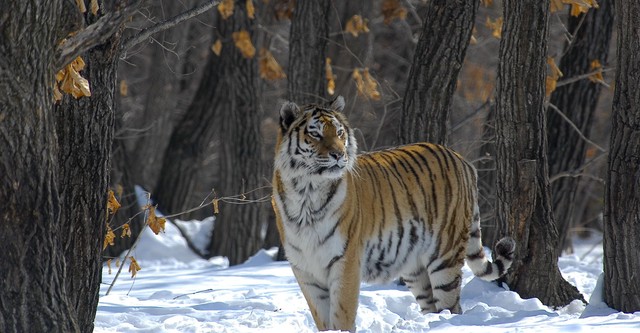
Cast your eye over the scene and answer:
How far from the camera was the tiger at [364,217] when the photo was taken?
6.52m

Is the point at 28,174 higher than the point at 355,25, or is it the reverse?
the point at 355,25

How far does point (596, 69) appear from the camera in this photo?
10.0 meters

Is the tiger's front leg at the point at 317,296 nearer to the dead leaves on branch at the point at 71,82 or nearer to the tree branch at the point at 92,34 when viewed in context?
the dead leaves on branch at the point at 71,82

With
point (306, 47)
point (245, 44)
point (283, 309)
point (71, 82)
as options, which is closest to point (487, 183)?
point (306, 47)

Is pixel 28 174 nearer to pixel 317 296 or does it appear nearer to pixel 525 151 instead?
pixel 317 296

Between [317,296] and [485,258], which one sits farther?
[485,258]

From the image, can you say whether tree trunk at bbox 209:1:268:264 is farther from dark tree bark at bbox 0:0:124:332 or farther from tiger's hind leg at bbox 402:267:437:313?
dark tree bark at bbox 0:0:124:332

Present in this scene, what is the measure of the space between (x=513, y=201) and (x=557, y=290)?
79 cm

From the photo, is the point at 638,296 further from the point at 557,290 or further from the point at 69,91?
the point at 69,91

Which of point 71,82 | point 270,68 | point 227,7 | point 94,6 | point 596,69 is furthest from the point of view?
point 270,68

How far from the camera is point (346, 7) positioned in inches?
523

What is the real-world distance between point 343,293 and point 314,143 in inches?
38.5

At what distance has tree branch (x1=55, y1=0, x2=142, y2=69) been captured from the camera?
14.5 ft

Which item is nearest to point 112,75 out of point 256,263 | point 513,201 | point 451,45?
point 513,201
